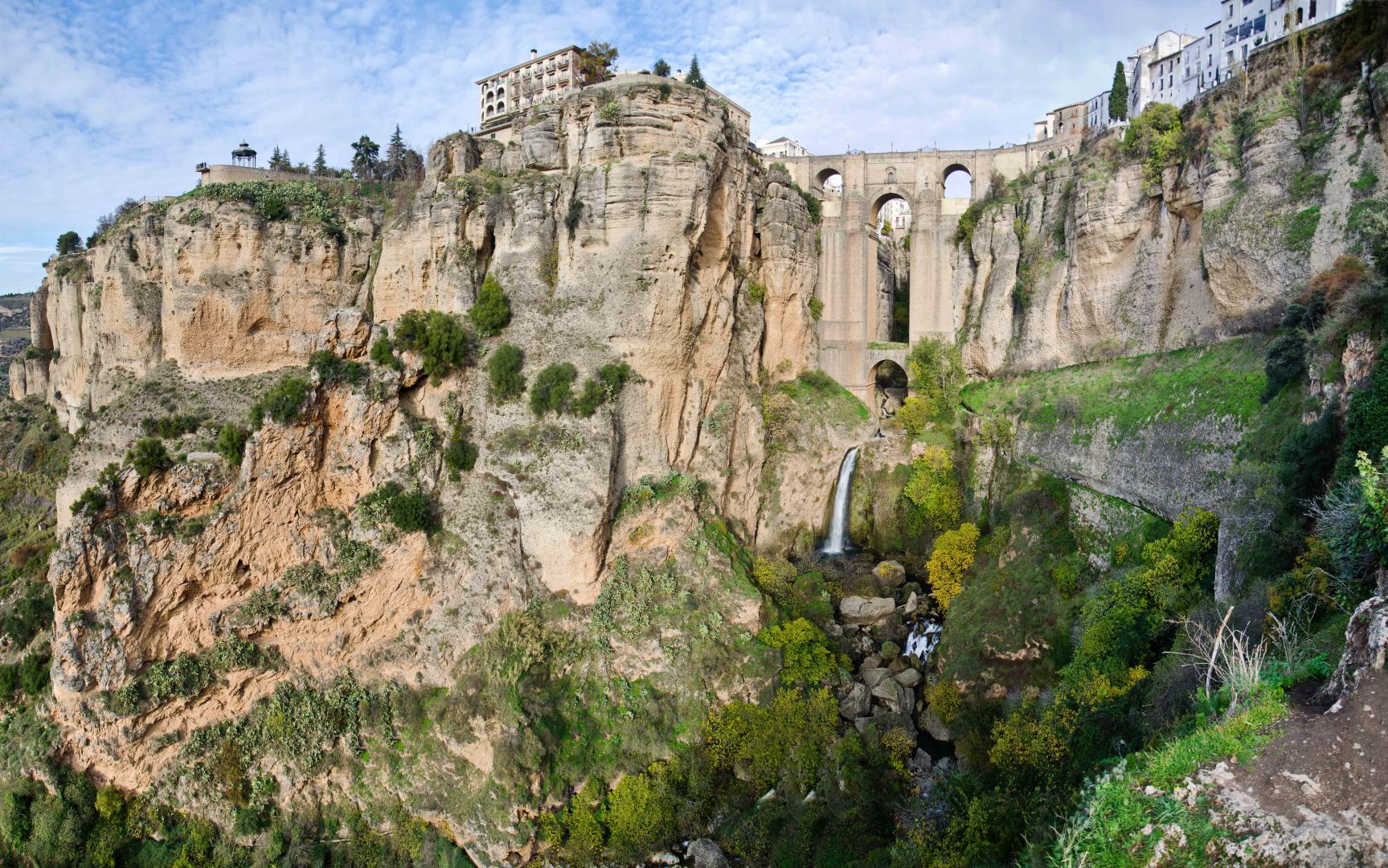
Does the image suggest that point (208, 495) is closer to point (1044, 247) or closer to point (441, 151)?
point (441, 151)

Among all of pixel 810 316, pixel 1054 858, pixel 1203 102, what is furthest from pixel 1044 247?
pixel 1054 858

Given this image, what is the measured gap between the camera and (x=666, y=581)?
2512 centimetres

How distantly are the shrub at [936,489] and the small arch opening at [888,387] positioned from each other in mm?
6519

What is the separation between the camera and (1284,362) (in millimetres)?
18359

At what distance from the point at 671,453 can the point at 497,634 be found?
29.2ft

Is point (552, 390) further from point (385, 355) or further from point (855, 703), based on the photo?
point (855, 703)

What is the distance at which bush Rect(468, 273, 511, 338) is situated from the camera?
88.3ft

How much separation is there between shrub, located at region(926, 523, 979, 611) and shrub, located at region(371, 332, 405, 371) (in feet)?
65.9

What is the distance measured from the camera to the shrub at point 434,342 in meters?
25.8

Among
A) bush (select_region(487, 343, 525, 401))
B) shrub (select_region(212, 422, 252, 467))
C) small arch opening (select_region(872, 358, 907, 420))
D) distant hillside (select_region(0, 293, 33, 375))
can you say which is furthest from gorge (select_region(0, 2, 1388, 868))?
distant hillside (select_region(0, 293, 33, 375))

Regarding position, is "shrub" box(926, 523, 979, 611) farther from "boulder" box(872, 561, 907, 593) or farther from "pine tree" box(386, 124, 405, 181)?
"pine tree" box(386, 124, 405, 181)

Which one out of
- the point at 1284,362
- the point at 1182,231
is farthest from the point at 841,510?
the point at 1284,362

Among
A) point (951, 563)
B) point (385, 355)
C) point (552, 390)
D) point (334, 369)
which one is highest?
point (385, 355)

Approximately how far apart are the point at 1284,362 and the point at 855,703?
564 inches
